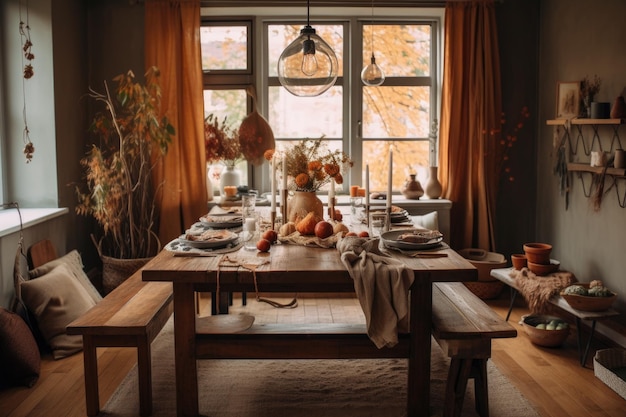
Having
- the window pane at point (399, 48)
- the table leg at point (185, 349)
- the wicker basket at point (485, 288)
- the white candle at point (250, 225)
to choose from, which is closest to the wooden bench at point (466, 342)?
the white candle at point (250, 225)

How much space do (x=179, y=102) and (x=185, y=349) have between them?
8.94 ft

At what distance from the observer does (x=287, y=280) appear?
266 centimetres

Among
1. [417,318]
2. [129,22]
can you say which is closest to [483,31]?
[129,22]

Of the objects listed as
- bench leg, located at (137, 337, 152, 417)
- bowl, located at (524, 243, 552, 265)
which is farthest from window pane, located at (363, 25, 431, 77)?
→ bench leg, located at (137, 337, 152, 417)

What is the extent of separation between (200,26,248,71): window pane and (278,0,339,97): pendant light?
2.25m

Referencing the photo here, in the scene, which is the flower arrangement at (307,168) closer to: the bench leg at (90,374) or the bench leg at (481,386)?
the bench leg at (481,386)

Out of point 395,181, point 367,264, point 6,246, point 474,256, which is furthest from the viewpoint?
point 395,181

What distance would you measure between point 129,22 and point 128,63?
32 cm

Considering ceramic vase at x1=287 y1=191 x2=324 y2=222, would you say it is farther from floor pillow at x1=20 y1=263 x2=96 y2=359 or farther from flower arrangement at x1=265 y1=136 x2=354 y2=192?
floor pillow at x1=20 y1=263 x2=96 y2=359

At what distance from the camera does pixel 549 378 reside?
3.46 metres

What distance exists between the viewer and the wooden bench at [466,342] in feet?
9.03

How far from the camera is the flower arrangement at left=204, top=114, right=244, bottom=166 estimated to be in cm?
524

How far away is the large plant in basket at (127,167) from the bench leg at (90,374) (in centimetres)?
172

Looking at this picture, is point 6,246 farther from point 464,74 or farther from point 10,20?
point 464,74
